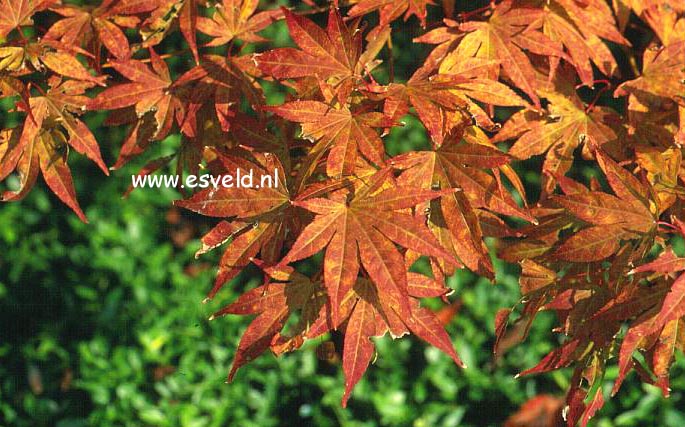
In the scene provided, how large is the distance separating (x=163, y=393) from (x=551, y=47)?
1.89 metres

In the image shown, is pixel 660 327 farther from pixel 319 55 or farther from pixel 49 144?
pixel 49 144

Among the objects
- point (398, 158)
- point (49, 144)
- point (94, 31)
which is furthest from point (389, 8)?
point (49, 144)

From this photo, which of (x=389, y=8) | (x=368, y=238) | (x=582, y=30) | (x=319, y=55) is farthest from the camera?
(x=582, y=30)

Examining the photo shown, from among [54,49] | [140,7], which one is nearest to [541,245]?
[140,7]

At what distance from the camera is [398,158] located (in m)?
1.17

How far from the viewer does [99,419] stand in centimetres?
260

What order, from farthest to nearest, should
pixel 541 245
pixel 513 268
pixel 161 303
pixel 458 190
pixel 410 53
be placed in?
1. pixel 410 53
2. pixel 513 268
3. pixel 161 303
4. pixel 541 245
5. pixel 458 190

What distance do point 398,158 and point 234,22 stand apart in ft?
1.57

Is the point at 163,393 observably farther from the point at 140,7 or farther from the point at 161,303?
the point at 140,7

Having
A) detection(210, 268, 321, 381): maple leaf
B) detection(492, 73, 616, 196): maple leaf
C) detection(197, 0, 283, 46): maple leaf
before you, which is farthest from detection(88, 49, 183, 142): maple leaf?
detection(492, 73, 616, 196): maple leaf

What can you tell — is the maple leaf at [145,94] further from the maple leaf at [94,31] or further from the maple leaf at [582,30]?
the maple leaf at [582,30]

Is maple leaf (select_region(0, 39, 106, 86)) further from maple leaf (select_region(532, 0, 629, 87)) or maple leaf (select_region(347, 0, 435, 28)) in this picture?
maple leaf (select_region(532, 0, 629, 87))

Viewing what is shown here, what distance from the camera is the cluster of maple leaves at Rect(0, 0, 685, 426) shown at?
113cm

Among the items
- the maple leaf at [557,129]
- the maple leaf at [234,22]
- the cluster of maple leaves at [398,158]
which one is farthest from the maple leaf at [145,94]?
the maple leaf at [557,129]
